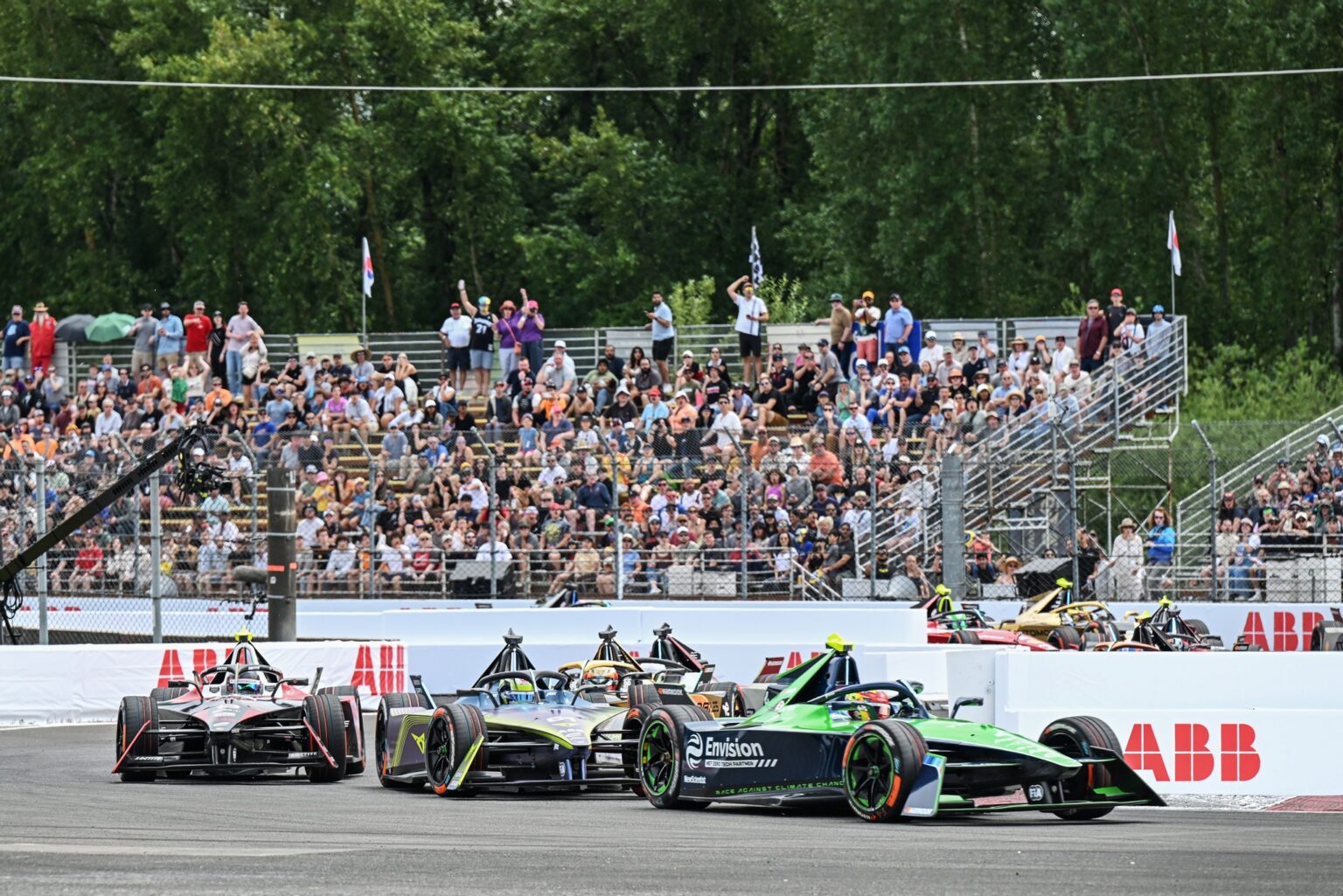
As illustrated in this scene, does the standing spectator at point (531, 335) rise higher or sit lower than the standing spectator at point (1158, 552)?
higher

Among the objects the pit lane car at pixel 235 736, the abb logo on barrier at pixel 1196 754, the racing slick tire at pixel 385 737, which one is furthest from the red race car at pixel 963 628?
the pit lane car at pixel 235 736

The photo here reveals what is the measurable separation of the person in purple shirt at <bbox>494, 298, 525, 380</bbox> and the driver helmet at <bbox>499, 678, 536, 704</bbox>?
19080 mm

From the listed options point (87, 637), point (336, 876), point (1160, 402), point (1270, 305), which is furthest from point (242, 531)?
point (1270, 305)

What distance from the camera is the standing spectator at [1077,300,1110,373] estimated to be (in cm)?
3259

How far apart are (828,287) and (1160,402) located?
21.5 m

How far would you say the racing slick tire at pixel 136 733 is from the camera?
17266 millimetres

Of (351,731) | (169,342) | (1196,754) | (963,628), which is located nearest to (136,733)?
(351,731)

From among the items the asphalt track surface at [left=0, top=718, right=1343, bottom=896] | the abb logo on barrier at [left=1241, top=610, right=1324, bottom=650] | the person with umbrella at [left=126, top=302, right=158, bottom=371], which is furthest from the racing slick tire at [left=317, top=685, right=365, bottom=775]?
the person with umbrella at [left=126, top=302, right=158, bottom=371]

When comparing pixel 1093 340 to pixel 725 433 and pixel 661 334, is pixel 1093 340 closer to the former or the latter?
pixel 725 433

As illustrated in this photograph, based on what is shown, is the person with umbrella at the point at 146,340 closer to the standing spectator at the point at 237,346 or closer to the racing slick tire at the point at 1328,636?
the standing spectator at the point at 237,346

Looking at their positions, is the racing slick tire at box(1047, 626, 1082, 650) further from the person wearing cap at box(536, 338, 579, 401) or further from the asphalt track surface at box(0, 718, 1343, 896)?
the person wearing cap at box(536, 338, 579, 401)

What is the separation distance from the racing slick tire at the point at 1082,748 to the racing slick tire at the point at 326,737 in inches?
238

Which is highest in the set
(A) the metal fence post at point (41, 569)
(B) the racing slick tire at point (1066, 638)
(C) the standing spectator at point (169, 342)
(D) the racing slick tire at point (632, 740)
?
(C) the standing spectator at point (169, 342)

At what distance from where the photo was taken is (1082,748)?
13531 millimetres
